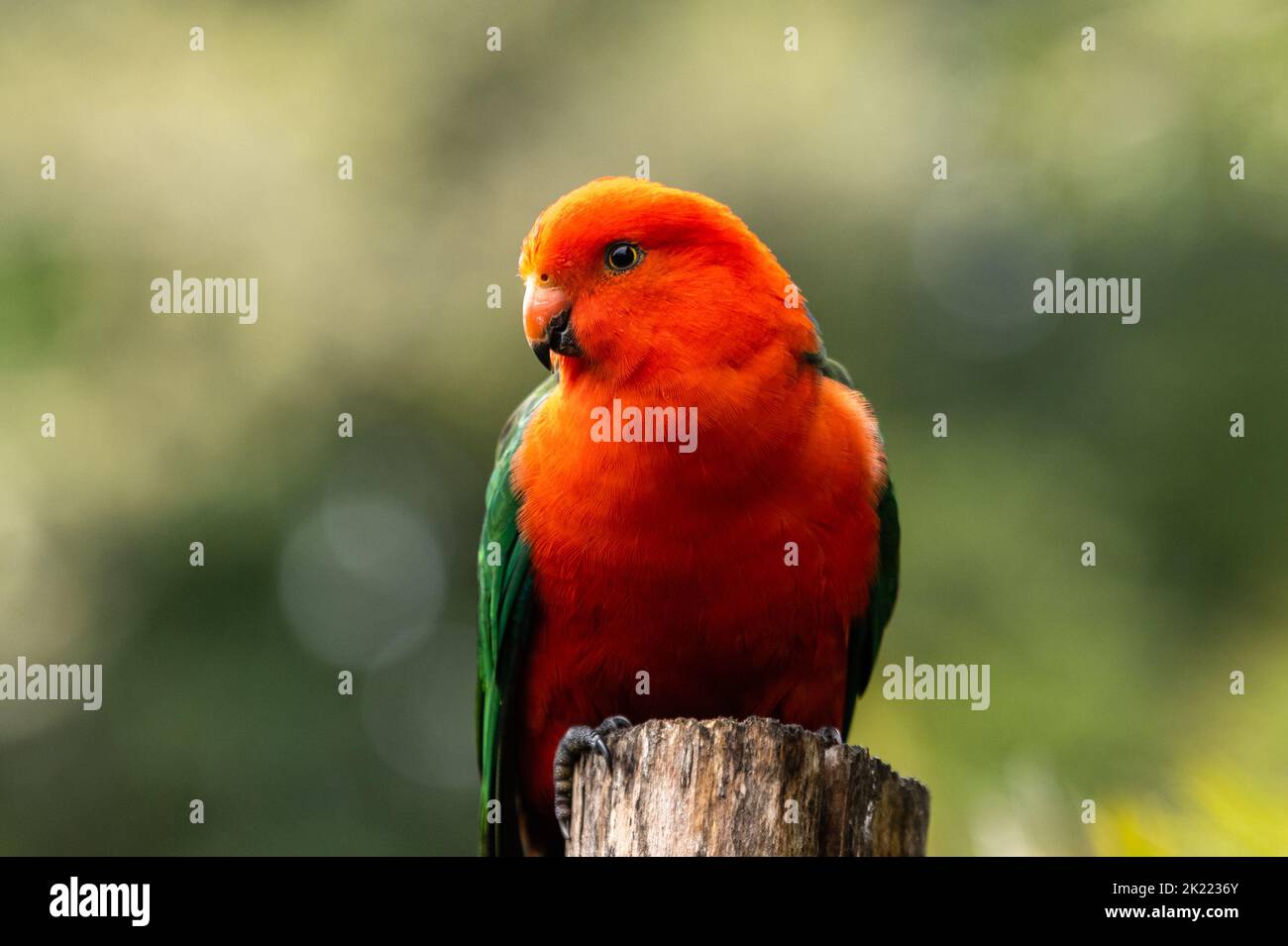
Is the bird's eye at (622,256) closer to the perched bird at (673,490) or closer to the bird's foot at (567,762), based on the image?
the perched bird at (673,490)

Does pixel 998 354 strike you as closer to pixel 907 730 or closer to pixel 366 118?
pixel 907 730

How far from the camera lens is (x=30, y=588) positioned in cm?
787

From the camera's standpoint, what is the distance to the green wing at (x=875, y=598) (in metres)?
4.66

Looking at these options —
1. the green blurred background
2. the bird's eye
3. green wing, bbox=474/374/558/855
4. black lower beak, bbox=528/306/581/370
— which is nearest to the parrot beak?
black lower beak, bbox=528/306/581/370

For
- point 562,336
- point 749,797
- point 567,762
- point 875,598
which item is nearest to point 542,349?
point 562,336

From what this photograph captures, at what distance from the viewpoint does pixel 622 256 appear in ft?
14.3

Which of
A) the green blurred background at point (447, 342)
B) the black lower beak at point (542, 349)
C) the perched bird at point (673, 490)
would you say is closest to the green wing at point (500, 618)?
the perched bird at point (673, 490)

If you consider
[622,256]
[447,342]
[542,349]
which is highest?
[447,342]

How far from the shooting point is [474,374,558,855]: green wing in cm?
453

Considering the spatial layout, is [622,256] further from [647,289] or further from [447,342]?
[447,342]

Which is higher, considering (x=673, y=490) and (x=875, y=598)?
(x=673, y=490)

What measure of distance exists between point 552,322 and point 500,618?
3.51 feet

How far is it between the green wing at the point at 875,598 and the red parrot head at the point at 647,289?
1.28 ft

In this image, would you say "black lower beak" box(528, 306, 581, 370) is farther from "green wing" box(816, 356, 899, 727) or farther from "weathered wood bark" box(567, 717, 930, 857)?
"weathered wood bark" box(567, 717, 930, 857)
